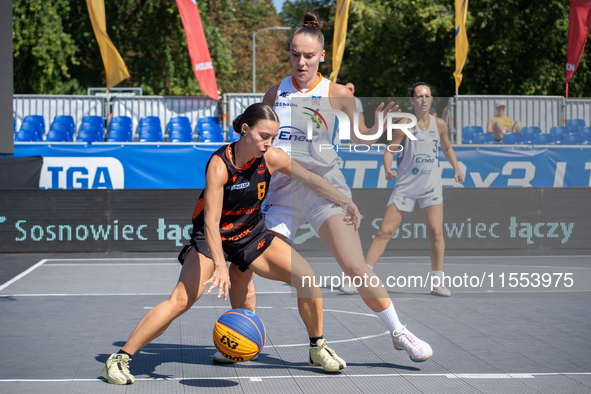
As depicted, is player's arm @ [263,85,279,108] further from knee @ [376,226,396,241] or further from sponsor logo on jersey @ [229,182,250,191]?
knee @ [376,226,396,241]

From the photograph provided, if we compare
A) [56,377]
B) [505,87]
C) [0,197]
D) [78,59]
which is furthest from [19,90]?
[56,377]

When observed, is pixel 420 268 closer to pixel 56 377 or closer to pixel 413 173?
pixel 413 173

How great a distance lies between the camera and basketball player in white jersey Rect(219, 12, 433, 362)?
497 cm

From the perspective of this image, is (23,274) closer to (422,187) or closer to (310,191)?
(422,187)

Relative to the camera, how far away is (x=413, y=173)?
817cm

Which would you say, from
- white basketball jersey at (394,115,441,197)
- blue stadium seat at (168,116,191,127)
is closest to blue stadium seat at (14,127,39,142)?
blue stadium seat at (168,116,191,127)

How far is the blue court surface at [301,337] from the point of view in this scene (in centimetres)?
471

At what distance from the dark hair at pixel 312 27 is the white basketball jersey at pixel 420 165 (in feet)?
10.2

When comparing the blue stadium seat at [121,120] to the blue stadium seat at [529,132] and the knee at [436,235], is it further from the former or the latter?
the knee at [436,235]

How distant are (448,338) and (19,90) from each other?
25374 millimetres

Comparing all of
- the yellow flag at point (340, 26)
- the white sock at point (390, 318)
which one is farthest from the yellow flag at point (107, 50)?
the white sock at point (390, 318)

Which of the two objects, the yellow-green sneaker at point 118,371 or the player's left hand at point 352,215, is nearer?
the yellow-green sneaker at point 118,371

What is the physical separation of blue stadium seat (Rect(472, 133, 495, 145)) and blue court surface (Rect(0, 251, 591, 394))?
778cm

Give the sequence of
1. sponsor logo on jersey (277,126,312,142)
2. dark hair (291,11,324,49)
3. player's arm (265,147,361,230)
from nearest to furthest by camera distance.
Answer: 1. player's arm (265,147,361,230)
2. dark hair (291,11,324,49)
3. sponsor logo on jersey (277,126,312,142)
